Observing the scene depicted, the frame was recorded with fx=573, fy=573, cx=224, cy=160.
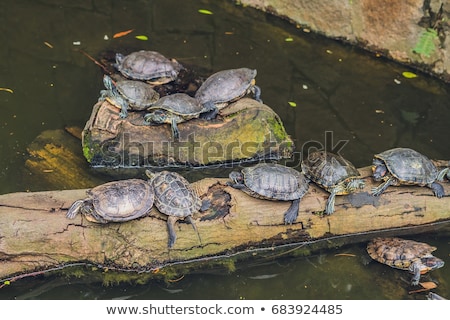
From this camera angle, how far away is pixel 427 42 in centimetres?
823

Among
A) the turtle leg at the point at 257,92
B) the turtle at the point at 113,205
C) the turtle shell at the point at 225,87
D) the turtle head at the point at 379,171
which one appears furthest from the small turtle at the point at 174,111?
the turtle head at the point at 379,171

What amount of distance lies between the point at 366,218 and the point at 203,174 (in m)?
1.92

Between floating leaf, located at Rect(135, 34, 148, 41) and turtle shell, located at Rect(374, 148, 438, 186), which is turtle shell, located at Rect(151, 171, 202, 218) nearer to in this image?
turtle shell, located at Rect(374, 148, 438, 186)

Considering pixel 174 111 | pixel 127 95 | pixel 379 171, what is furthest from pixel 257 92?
pixel 379 171

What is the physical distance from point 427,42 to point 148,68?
13.2 feet

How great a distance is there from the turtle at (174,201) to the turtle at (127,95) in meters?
1.49

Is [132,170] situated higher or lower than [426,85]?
lower

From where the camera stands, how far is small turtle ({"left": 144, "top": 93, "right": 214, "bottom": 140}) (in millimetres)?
6359

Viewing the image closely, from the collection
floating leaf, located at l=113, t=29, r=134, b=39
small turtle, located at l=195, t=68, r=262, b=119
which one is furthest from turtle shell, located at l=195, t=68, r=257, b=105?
floating leaf, located at l=113, t=29, r=134, b=39

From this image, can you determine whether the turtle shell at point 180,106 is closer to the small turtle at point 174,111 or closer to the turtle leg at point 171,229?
the small turtle at point 174,111

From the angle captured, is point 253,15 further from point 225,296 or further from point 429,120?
point 225,296

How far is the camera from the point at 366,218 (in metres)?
5.59

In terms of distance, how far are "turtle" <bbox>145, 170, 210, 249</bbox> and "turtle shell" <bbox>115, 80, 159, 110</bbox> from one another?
5.25 feet
